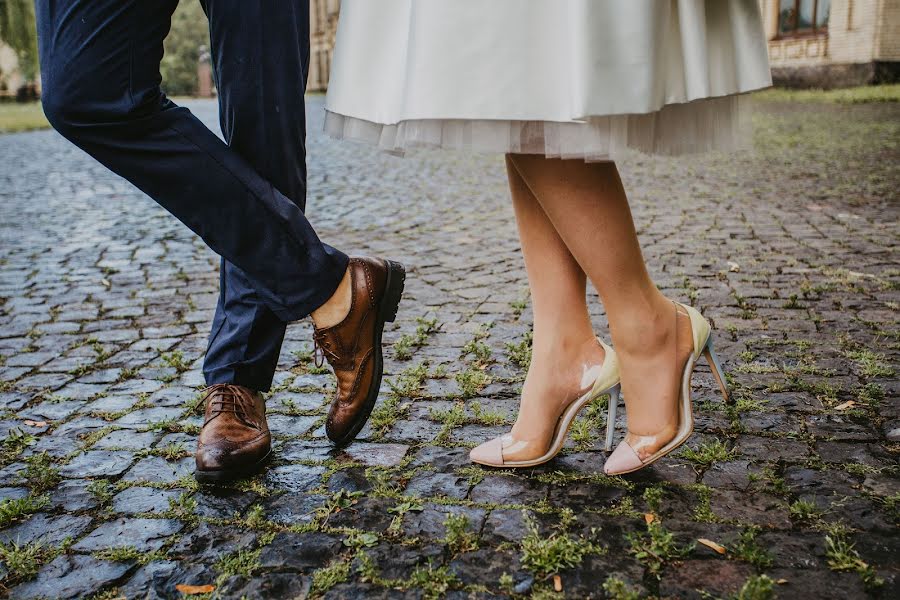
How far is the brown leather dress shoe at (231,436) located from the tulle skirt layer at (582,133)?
0.72 m

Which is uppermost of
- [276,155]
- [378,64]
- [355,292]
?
[378,64]

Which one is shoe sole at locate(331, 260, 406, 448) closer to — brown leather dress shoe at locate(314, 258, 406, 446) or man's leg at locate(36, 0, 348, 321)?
brown leather dress shoe at locate(314, 258, 406, 446)

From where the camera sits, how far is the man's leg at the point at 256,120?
6.12 feet

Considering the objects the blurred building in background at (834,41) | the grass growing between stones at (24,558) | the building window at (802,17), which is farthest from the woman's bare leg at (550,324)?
the building window at (802,17)

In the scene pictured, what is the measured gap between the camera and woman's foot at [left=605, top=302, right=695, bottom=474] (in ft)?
6.21

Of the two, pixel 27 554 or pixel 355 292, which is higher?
pixel 355 292

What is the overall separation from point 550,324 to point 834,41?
70.4 feet

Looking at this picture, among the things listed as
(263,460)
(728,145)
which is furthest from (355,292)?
(728,145)

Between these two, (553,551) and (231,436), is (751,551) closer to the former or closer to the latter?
(553,551)

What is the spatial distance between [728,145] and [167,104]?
1308 millimetres

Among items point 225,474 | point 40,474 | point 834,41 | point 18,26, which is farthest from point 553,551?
point 18,26

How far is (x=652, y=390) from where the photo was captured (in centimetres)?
190

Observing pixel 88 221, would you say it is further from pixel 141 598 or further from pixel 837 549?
pixel 837 549

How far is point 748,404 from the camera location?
239 cm
